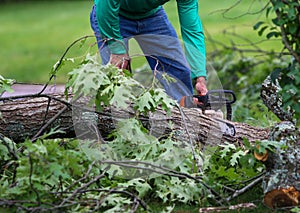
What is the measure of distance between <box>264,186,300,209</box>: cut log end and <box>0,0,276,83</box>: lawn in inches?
170

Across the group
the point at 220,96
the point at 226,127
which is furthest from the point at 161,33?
the point at 226,127

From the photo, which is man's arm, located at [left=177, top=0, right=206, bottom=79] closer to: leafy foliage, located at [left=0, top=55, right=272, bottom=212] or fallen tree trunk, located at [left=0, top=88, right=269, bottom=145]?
fallen tree trunk, located at [left=0, top=88, right=269, bottom=145]

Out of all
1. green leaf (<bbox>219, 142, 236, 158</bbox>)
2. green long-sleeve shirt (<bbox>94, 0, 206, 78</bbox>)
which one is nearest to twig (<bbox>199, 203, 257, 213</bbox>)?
green leaf (<bbox>219, 142, 236, 158</bbox>)

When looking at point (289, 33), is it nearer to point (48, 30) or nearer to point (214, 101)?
point (214, 101)

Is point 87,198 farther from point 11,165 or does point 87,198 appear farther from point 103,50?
point 103,50

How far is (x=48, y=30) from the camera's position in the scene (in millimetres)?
18219

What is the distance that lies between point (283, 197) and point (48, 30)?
15.1 meters

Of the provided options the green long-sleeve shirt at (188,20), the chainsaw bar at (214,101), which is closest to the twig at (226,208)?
the chainsaw bar at (214,101)

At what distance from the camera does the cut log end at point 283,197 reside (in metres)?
3.68

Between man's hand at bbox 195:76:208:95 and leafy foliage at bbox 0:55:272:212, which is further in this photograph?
man's hand at bbox 195:76:208:95

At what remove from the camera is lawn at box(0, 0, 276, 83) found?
40.5 ft

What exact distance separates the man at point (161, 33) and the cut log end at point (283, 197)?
1507 millimetres

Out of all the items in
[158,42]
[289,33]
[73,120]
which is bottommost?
[73,120]

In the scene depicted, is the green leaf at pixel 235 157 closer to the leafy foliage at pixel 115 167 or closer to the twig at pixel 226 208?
the leafy foliage at pixel 115 167
